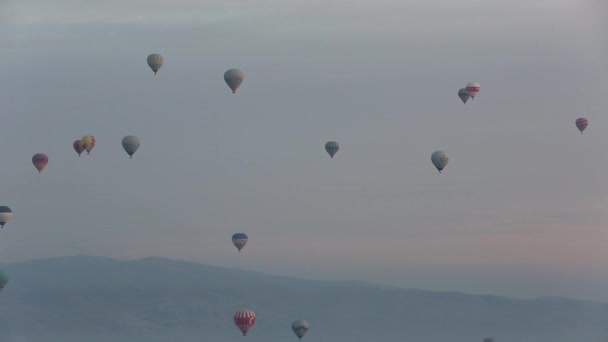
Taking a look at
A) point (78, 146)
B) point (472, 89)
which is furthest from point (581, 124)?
point (78, 146)

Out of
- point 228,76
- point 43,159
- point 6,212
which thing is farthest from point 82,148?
point 228,76

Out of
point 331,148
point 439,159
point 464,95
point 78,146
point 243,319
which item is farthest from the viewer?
point 243,319

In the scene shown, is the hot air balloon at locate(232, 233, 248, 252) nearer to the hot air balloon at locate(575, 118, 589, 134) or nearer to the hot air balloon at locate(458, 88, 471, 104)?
the hot air balloon at locate(458, 88, 471, 104)

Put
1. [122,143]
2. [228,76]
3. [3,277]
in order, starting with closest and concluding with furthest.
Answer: [228,76] < [122,143] < [3,277]

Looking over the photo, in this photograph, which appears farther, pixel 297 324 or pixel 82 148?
pixel 297 324

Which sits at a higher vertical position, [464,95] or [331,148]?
[464,95]

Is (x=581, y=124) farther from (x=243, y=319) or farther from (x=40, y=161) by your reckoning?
(x=40, y=161)

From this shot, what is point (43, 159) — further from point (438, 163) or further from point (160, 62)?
point (438, 163)
